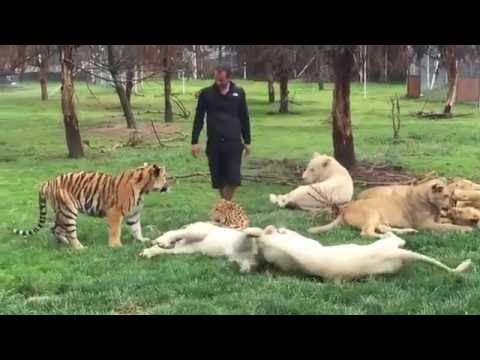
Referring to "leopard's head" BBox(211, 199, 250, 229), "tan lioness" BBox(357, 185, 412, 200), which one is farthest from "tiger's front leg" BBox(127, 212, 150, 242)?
"tan lioness" BBox(357, 185, 412, 200)

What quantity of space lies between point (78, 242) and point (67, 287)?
1705 mm

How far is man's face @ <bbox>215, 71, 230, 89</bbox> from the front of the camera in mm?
→ 8664

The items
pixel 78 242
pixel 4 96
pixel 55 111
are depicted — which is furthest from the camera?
pixel 4 96

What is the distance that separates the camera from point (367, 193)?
8.98 meters

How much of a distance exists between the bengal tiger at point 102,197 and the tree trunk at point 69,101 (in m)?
8.87

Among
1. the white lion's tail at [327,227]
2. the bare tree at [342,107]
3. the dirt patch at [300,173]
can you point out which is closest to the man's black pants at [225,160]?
A: the white lion's tail at [327,227]

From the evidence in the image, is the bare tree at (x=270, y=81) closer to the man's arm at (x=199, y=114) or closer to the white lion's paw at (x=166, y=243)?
the man's arm at (x=199, y=114)

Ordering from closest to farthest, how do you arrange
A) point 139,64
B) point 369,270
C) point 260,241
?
point 369,270, point 260,241, point 139,64

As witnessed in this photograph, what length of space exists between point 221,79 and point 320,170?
234cm

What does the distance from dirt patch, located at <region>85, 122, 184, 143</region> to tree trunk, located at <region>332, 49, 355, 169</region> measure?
806 cm

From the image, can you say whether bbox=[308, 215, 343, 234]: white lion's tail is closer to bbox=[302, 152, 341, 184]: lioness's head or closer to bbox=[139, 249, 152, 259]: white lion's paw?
bbox=[302, 152, 341, 184]: lioness's head

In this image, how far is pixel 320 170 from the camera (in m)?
10.4
